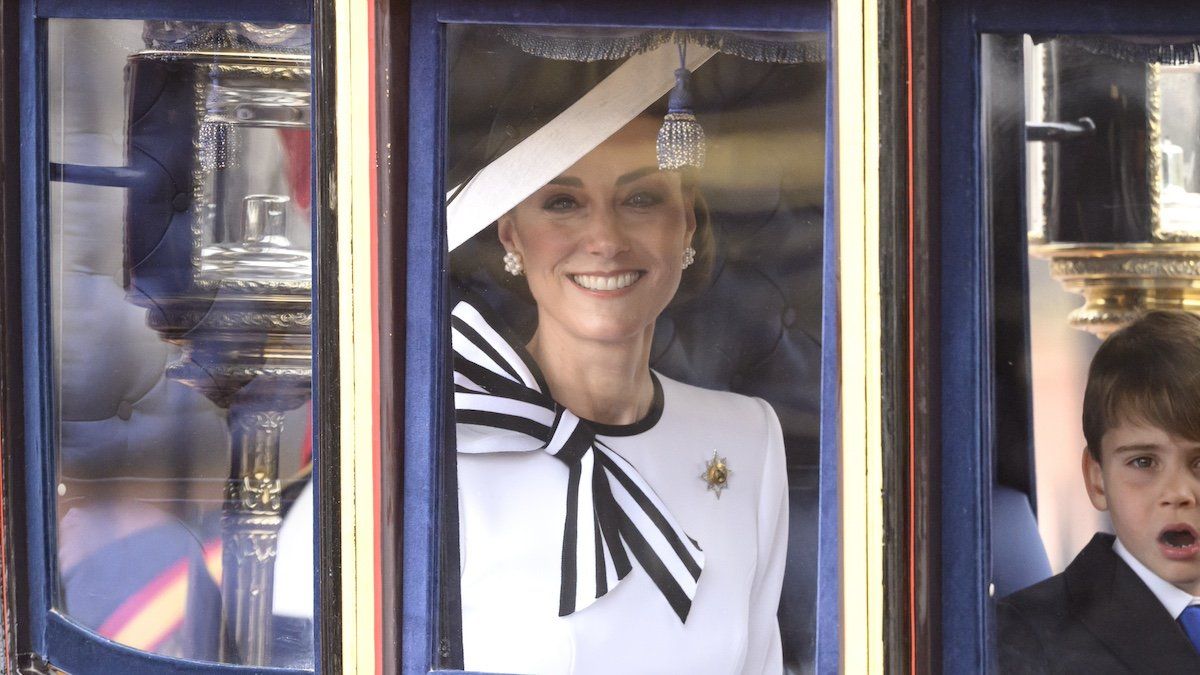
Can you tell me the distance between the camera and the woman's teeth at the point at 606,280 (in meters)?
1.82

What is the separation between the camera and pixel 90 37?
1.90 meters

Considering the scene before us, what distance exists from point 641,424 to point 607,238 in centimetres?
28

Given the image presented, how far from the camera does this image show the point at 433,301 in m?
1.83

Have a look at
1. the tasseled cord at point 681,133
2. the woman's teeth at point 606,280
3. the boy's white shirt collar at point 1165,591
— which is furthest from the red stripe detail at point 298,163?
the boy's white shirt collar at point 1165,591

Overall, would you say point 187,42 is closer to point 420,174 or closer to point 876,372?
point 420,174

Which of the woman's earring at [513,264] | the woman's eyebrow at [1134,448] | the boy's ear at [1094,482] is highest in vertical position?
the woman's earring at [513,264]

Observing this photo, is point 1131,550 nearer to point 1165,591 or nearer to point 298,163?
point 1165,591

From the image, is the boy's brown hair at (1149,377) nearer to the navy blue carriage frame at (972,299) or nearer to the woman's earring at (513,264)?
the navy blue carriage frame at (972,299)

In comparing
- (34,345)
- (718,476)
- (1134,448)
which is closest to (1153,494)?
(1134,448)

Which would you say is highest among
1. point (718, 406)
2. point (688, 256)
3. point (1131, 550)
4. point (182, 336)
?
point (688, 256)

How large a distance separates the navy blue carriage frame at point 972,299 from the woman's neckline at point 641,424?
0.40 metres

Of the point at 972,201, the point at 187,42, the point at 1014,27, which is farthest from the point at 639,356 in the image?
the point at 187,42

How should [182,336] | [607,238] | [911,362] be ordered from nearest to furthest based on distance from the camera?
[911,362] → [607,238] → [182,336]

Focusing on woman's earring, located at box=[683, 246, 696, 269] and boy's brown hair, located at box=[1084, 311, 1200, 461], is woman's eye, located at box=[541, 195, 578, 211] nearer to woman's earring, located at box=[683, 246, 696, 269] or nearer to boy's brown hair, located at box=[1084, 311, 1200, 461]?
woman's earring, located at box=[683, 246, 696, 269]
